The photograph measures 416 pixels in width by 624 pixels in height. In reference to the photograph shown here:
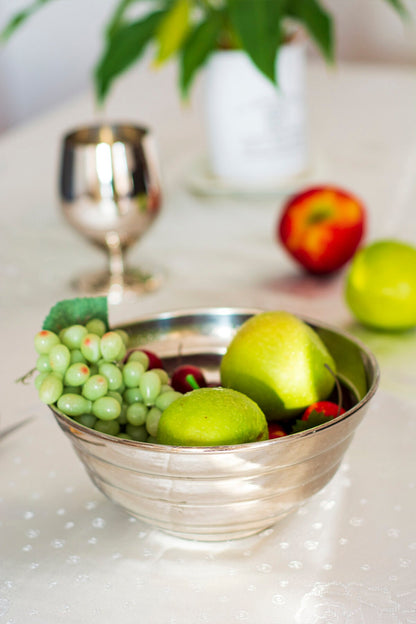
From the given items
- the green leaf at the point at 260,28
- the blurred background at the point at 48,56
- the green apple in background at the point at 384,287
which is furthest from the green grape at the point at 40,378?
the blurred background at the point at 48,56

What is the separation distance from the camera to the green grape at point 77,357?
18.1 inches

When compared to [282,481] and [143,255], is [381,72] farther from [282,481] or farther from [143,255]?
[282,481]

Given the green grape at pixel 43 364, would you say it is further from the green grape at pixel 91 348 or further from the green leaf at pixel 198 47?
the green leaf at pixel 198 47

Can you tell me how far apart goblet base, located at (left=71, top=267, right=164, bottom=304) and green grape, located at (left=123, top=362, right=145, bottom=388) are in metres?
0.38

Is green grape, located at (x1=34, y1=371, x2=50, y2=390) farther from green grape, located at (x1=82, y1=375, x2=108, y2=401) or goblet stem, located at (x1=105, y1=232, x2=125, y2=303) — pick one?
goblet stem, located at (x1=105, y1=232, x2=125, y2=303)

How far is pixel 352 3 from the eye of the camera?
90.7 inches

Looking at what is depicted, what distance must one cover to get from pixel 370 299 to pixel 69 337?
1.14ft

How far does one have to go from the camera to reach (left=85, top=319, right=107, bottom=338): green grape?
0.49 meters

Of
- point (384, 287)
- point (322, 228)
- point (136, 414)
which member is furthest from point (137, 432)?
point (322, 228)

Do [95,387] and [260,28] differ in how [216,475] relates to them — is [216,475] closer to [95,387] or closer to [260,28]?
[95,387]

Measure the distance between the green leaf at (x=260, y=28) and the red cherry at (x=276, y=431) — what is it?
0.51 m

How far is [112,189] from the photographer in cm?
83

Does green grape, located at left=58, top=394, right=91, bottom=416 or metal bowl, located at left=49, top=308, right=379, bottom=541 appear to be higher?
green grape, located at left=58, top=394, right=91, bottom=416

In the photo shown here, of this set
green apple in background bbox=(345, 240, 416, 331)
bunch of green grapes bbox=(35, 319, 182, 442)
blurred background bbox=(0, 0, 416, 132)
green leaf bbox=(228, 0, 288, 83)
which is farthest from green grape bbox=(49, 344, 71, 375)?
blurred background bbox=(0, 0, 416, 132)
